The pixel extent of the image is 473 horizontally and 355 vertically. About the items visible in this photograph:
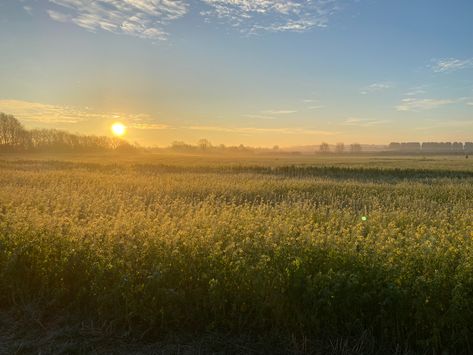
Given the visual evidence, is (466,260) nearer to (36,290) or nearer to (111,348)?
(111,348)

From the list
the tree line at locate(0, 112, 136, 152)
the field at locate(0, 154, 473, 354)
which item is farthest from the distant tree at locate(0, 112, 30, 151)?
the field at locate(0, 154, 473, 354)

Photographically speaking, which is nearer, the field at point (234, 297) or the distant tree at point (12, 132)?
the field at point (234, 297)

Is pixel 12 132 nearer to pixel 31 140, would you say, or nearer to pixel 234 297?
pixel 31 140

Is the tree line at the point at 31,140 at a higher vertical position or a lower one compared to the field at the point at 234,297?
higher

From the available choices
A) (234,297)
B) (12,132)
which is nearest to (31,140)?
(12,132)

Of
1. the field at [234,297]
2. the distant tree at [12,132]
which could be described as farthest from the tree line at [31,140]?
the field at [234,297]

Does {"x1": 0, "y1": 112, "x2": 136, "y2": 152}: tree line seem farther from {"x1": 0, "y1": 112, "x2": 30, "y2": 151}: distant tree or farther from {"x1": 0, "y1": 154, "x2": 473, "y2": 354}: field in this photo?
{"x1": 0, "y1": 154, "x2": 473, "y2": 354}: field

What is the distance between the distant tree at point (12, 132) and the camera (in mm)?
109938

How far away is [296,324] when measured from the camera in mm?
5262

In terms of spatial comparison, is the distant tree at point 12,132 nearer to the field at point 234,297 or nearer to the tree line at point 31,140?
the tree line at point 31,140

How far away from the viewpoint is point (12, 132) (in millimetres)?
112750

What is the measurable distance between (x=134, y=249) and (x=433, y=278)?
4548 millimetres

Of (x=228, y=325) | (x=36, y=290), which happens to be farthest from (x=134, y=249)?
(x=228, y=325)

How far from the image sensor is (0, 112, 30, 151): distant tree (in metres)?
110
